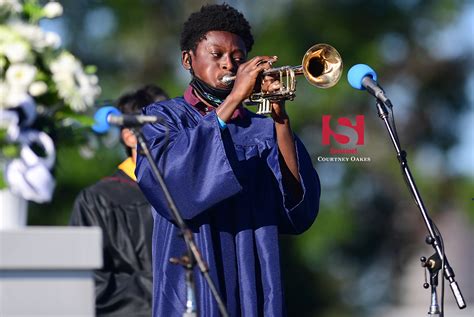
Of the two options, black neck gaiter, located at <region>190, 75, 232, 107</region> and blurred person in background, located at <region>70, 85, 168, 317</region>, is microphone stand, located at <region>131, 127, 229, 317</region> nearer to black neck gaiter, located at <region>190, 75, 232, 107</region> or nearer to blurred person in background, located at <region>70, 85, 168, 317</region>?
black neck gaiter, located at <region>190, 75, 232, 107</region>

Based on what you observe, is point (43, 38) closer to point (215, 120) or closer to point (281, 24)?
point (215, 120)

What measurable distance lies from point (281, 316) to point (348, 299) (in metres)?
5.80

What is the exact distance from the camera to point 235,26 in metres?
5.66

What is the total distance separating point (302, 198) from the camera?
5.42 meters

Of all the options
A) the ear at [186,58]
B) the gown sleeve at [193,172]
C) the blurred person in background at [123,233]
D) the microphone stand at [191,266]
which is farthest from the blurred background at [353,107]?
the microphone stand at [191,266]

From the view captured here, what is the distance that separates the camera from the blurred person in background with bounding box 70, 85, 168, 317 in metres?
6.80

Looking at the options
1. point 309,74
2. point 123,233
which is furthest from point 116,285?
point 309,74

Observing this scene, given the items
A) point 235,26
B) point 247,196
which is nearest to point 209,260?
point 247,196

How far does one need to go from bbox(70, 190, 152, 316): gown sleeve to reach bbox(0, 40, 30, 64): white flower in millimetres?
2740

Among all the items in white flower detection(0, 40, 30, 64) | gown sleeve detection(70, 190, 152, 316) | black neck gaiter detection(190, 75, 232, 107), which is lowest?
gown sleeve detection(70, 190, 152, 316)

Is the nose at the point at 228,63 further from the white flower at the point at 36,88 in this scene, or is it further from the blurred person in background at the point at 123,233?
the white flower at the point at 36,88

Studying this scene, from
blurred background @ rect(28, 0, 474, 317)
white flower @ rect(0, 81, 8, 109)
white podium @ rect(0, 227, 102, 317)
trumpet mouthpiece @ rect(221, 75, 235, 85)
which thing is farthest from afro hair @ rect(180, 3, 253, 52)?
blurred background @ rect(28, 0, 474, 317)

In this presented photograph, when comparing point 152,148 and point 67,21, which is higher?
point 67,21

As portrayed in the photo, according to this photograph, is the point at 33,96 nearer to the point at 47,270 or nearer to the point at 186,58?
the point at 47,270
